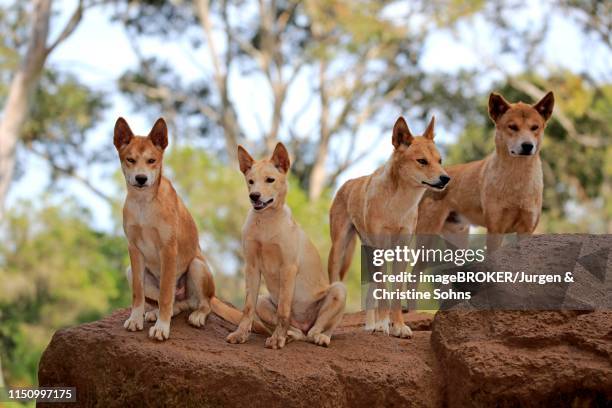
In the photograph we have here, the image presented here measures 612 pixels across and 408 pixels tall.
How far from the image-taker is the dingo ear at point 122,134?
234 inches

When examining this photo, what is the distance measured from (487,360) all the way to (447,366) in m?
0.36

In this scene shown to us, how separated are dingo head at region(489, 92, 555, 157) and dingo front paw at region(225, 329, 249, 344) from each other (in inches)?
107

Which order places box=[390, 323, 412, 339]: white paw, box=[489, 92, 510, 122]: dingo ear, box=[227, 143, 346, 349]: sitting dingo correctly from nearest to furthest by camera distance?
1. box=[227, 143, 346, 349]: sitting dingo
2. box=[390, 323, 412, 339]: white paw
3. box=[489, 92, 510, 122]: dingo ear

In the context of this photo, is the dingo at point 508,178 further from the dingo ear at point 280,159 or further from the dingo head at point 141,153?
the dingo head at point 141,153

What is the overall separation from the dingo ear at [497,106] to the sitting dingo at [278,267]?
2.04 metres

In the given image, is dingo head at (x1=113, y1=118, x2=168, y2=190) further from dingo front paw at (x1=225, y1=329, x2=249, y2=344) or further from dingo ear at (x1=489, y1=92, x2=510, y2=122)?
dingo ear at (x1=489, y1=92, x2=510, y2=122)

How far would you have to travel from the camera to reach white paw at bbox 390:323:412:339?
6.83m

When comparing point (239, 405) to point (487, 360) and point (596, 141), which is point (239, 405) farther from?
point (596, 141)

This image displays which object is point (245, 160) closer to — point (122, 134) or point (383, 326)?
point (122, 134)

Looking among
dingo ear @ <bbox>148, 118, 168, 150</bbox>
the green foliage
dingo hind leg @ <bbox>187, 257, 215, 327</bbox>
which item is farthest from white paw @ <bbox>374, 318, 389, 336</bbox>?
the green foliage

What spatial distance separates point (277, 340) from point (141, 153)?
1.70 metres

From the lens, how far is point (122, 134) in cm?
598

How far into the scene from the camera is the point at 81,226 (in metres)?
23.5

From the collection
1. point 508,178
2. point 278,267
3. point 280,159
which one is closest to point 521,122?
point 508,178
